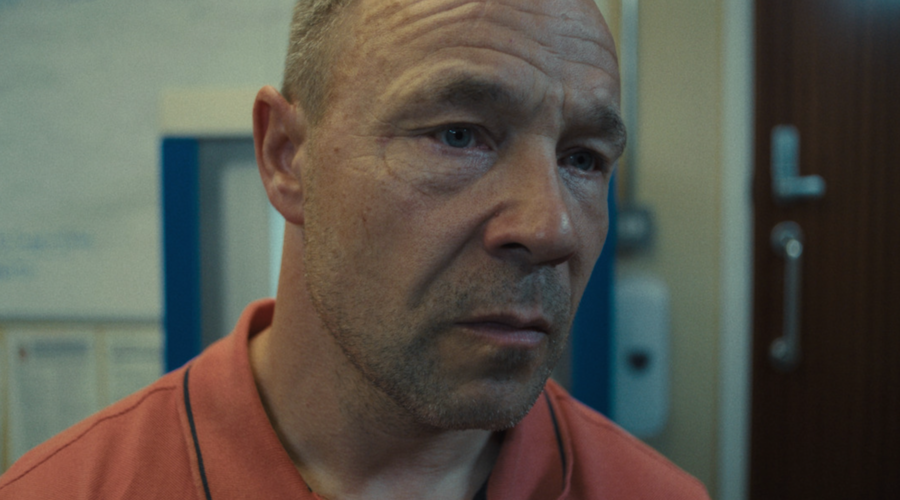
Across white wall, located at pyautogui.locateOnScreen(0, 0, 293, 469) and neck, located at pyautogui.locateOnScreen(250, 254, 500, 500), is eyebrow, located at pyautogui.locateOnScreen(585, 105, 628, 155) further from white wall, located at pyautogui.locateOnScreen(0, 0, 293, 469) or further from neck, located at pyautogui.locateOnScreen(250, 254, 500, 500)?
white wall, located at pyautogui.locateOnScreen(0, 0, 293, 469)

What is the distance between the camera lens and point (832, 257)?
157 centimetres

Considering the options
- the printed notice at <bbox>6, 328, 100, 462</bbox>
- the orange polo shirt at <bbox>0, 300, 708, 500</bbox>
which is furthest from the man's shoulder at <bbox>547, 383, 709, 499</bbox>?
the printed notice at <bbox>6, 328, 100, 462</bbox>

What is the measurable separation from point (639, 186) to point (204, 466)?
122cm

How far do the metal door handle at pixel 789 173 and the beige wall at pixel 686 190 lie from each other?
14 cm

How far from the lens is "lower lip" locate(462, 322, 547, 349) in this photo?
624 millimetres

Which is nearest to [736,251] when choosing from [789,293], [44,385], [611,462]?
[789,293]

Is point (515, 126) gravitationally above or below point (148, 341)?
above

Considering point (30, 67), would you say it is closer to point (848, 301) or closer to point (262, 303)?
point (262, 303)

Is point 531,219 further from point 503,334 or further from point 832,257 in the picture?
point 832,257

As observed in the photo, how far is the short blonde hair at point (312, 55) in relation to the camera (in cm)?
73

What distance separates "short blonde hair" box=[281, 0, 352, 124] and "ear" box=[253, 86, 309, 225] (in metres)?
0.02

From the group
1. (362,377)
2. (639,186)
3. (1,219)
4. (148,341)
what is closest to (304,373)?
(362,377)

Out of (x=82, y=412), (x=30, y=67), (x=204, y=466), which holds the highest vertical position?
(x=30, y=67)

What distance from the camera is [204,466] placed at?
69 cm
